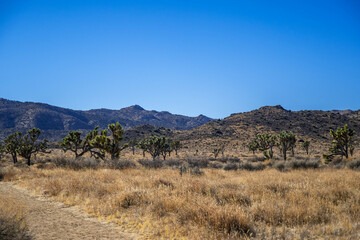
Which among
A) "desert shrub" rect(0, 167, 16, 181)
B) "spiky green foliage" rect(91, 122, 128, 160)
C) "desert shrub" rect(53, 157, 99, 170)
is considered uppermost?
"spiky green foliage" rect(91, 122, 128, 160)

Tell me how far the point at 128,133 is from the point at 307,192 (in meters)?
94.7

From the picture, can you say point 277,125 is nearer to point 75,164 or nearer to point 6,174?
point 75,164

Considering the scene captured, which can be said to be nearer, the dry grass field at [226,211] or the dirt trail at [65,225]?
the dry grass field at [226,211]

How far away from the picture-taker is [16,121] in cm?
13638

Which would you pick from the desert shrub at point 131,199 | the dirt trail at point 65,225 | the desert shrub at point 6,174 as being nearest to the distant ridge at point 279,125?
the desert shrub at point 6,174

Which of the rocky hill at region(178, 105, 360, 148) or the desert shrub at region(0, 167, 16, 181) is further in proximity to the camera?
the rocky hill at region(178, 105, 360, 148)

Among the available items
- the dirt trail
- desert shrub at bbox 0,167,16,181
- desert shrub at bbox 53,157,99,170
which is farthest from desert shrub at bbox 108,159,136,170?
the dirt trail

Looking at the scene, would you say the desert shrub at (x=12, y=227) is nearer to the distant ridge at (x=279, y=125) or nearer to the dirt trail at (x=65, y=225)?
the dirt trail at (x=65, y=225)

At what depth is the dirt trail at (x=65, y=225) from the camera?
5578mm

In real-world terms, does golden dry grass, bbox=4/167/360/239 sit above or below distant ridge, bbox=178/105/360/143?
below

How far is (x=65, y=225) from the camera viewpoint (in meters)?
6.32

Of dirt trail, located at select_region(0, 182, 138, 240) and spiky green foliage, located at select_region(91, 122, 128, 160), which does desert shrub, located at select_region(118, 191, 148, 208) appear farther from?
spiky green foliage, located at select_region(91, 122, 128, 160)

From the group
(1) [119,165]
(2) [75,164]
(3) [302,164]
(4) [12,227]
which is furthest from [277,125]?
(4) [12,227]

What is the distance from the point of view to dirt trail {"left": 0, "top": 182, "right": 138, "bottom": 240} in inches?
220
